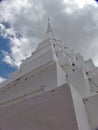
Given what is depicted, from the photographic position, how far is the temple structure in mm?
6828

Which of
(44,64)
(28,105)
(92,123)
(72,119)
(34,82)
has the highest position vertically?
(44,64)

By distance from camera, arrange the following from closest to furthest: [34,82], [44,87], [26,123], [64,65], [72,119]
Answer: [72,119] → [26,123] → [44,87] → [34,82] → [64,65]

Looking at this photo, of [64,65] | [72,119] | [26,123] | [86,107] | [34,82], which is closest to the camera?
[72,119]

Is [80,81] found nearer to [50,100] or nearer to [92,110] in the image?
→ [92,110]

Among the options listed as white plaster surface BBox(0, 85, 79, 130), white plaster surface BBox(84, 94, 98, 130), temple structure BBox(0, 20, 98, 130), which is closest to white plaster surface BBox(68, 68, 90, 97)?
temple structure BBox(0, 20, 98, 130)

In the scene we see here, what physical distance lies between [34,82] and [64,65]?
263 centimetres

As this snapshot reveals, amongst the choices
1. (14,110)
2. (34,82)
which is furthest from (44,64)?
(14,110)

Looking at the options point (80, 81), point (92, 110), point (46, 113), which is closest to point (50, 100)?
point (46, 113)

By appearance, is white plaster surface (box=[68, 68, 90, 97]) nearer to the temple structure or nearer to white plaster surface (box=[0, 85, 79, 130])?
the temple structure

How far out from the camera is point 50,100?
7270 millimetres

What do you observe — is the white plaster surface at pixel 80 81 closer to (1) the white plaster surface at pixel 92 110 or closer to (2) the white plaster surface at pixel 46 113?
(1) the white plaster surface at pixel 92 110

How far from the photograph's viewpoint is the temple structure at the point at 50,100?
22.4 ft

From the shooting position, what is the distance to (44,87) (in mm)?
11953

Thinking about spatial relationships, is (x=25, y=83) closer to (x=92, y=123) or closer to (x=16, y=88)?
(x=16, y=88)
